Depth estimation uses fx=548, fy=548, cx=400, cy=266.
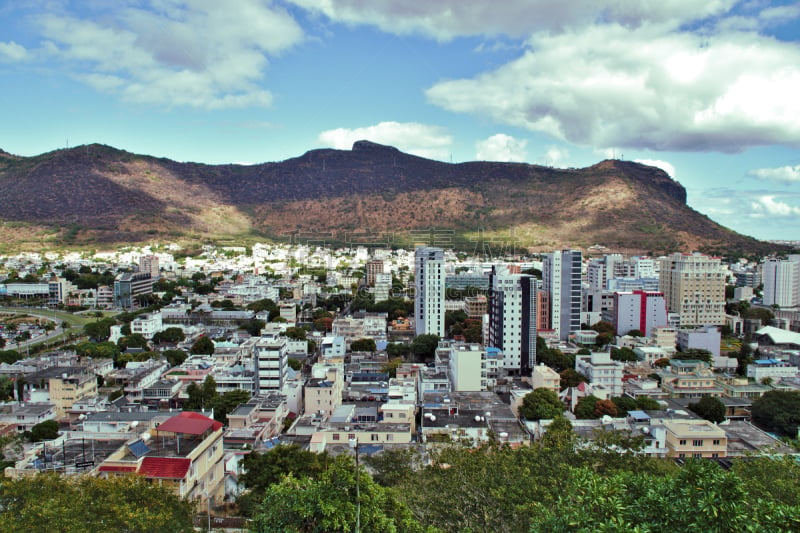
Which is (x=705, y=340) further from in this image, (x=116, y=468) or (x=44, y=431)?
(x=44, y=431)

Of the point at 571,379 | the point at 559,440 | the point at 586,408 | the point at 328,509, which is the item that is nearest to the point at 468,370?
the point at 571,379

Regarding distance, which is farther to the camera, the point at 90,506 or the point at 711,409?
the point at 711,409

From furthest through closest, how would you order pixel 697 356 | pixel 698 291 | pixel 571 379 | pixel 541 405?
pixel 698 291 → pixel 697 356 → pixel 571 379 → pixel 541 405

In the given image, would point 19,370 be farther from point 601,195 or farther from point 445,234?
point 601,195

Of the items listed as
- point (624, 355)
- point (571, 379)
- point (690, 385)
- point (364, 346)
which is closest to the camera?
point (690, 385)

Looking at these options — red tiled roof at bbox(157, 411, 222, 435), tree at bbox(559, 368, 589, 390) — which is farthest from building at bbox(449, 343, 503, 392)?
red tiled roof at bbox(157, 411, 222, 435)

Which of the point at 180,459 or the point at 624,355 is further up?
the point at 180,459

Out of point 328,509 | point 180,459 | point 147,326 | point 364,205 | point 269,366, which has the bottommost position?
point 147,326
